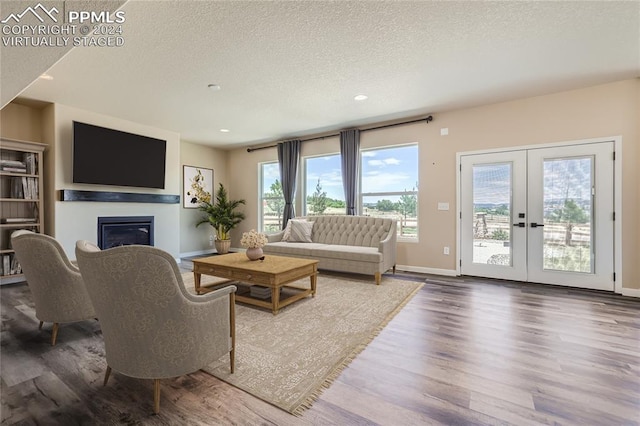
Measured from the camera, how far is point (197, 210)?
7008mm

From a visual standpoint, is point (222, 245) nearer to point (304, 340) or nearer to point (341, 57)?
point (304, 340)

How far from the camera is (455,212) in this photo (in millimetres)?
4672

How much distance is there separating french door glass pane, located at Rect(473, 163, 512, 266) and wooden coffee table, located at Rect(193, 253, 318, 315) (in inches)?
110

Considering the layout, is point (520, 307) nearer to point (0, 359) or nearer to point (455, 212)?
point (455, 212)

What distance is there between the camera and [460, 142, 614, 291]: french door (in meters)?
3.74

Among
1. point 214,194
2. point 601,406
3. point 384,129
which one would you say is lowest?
point 601,406

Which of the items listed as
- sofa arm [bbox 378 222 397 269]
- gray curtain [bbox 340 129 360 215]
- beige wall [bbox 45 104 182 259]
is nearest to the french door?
sofa arm [bbox 378 222 397 269]

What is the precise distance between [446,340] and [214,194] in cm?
639

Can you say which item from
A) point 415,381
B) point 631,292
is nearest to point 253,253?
point 415,381

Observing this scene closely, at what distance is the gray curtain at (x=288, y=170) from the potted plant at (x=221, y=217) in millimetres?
1492

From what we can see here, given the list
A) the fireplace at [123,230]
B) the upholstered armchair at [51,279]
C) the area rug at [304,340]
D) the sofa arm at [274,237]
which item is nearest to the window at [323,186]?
the sofa arm at [274,237]

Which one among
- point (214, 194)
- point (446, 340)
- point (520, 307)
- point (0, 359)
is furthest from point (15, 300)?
point (520, 307)

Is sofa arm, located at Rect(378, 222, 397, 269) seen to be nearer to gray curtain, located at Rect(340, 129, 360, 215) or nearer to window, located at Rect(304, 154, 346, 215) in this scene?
gray curtain, located at Rect(340, 129, 360, 215)

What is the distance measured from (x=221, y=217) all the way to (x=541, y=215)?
6187 millimetres
